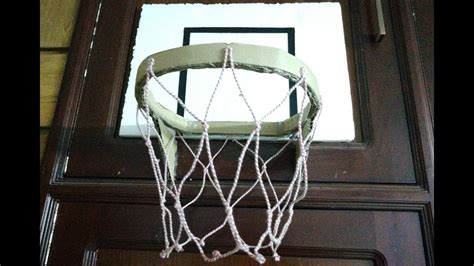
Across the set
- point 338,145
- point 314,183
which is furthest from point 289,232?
point 338,145

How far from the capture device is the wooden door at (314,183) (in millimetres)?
1068

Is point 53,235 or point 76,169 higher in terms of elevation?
point 76,169

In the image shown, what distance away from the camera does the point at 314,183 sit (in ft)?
3.68

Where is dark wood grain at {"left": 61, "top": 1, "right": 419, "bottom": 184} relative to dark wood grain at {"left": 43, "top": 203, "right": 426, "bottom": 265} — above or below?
above

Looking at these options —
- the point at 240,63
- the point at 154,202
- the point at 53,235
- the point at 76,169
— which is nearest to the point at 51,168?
the point at 76,169

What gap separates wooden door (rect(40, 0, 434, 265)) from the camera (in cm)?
107

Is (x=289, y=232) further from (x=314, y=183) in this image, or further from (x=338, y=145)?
(x=338, y=145)

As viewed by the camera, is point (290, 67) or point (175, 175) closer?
point (290, 67)

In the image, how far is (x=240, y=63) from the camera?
2.71 feet

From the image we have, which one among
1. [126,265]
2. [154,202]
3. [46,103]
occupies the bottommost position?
[126,265]

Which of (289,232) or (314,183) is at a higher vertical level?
(314,183)
